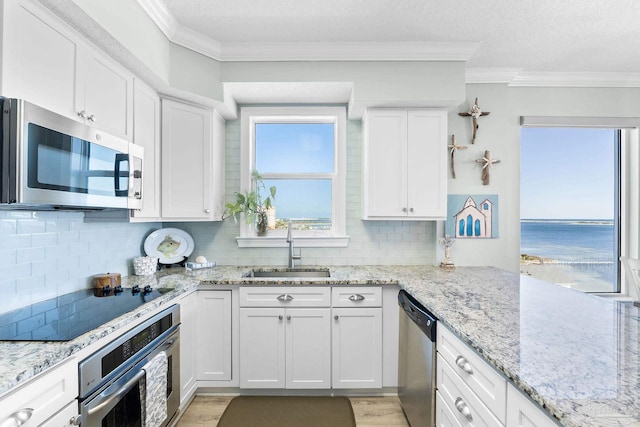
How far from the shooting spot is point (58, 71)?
153 centimetres

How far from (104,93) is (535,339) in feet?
7.81

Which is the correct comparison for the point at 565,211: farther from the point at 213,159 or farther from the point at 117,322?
the point at 117,322

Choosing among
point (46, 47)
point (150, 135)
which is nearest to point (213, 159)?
point (150, 135)

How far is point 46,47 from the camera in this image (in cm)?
146

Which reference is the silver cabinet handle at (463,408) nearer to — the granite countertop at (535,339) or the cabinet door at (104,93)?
the granite countertop at (535,339)

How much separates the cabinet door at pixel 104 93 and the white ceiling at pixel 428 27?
0.47m

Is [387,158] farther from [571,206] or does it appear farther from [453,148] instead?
[571,206]

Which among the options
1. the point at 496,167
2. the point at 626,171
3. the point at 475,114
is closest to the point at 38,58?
the point at 475,114

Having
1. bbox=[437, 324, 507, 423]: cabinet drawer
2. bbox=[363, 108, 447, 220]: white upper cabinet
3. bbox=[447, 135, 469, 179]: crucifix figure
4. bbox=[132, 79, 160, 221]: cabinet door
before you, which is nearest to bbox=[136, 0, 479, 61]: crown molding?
bbox=[363, 108, 447, 220]: white upper cabinet

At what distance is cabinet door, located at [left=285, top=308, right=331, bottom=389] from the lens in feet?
7.95

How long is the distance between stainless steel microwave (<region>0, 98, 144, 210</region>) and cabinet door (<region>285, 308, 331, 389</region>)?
53.7 inches

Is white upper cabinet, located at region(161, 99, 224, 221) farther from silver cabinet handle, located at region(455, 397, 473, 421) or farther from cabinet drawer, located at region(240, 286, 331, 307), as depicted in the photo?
silver cabinet handle, located at region(455, 397, 473, 421)

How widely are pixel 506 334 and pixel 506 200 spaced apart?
2068mm

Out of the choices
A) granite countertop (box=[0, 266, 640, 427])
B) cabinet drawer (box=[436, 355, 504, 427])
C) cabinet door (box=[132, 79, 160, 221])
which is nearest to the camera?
granite countertop (box=[0, 266, 640, 427])
